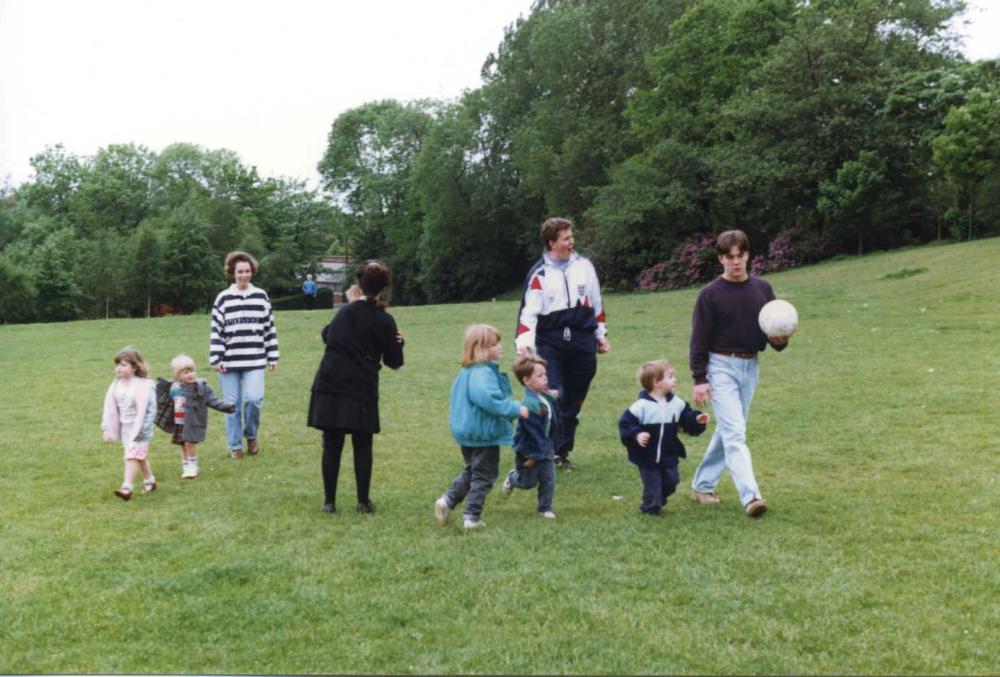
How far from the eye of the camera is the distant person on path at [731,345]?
674cm

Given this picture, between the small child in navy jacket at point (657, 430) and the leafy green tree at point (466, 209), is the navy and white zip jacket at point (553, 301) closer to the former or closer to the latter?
the small child in navy jacket at point (657, 430)

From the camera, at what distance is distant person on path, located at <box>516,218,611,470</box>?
799cm

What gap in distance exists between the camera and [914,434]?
9.41 m

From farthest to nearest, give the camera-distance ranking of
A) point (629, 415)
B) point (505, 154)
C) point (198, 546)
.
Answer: point (505, 154)
point (629, 415)
point (198, 546)

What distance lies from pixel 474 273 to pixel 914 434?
55826 mm

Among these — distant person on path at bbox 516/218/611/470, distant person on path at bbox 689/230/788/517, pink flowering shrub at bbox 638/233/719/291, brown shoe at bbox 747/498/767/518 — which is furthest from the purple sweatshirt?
pink flowering shrub at bbox 638/233/719/291

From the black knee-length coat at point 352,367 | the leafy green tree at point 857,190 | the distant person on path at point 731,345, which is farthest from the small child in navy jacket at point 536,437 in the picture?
the leafy green tree at point 857,190

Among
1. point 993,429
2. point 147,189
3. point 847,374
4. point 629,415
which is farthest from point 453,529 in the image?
point 147,189

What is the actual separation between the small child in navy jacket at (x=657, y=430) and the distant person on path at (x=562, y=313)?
122 cm

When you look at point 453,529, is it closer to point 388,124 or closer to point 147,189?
point 388,124

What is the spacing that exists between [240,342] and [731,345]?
16.5ft

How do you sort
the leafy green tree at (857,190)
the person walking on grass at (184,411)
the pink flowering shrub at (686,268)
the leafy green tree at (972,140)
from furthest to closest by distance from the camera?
the pink flowering shrub at (686,268), the leafy green tree at (857,190), the leafy green tree at (972,140), the person walking on grass at (184,411)

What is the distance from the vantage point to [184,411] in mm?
8508

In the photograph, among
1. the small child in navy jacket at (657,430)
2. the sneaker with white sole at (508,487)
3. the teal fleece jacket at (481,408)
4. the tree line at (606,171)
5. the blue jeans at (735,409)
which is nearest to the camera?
the teal fleece jacket at (481,408)
